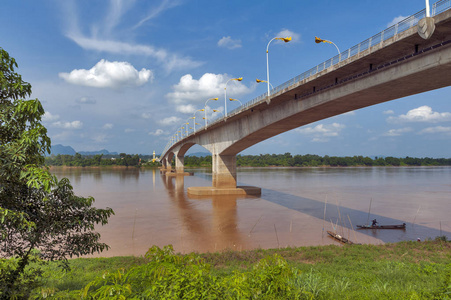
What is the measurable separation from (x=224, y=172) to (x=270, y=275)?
1450 inches

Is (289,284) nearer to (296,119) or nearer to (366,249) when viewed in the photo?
(366,249)

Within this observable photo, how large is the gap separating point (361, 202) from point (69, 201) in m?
33.3

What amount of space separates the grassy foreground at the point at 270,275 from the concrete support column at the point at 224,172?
27.5 meters

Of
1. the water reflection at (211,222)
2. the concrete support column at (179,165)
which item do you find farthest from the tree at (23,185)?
the concrete support column at (179,165)

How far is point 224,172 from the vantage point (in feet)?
135

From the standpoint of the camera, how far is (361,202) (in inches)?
1270

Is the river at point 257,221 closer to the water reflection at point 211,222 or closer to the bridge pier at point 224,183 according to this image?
the water reflection at point 211,222

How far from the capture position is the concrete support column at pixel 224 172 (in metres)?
40.3

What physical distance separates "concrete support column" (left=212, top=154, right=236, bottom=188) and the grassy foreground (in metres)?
27.5

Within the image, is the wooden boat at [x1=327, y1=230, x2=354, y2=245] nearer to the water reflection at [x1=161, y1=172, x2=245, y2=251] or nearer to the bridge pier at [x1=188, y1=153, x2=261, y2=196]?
the water reflection at [x1=161, y1=172, x2=245, y2=251]

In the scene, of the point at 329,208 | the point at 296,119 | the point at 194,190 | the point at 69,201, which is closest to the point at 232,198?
the point at 194,190

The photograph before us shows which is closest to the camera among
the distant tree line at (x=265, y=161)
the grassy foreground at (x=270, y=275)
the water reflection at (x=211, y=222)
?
the grassy foreground at (x=270, y=275)

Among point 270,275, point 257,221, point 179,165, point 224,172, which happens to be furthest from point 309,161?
point 270,275

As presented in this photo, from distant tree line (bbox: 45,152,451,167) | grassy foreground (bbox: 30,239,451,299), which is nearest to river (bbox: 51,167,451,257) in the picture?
grassy foreground (bbox: 30,239,451,299)
